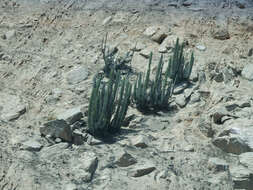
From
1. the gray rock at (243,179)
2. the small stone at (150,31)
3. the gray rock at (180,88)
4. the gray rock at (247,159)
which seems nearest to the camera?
the gray rock at (243,179)

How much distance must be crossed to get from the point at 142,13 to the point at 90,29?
1.22m

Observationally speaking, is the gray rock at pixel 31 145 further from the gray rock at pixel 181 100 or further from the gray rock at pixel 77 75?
the gray rock at pixel 181 100

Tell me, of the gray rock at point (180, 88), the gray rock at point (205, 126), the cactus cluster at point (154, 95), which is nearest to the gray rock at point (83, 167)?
the gray rock at point (205, 126)

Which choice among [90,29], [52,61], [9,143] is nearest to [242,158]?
[9,143]

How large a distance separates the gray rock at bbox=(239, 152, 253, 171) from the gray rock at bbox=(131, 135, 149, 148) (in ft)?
3.86

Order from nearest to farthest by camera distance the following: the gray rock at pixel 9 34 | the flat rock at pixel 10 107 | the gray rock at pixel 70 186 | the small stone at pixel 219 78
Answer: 1. the gray rock at pixel 70 186
2. the flat rock at pixel 10 107
3. the small stone at pixel 219 78
4. the gray rock at pixel 9 34

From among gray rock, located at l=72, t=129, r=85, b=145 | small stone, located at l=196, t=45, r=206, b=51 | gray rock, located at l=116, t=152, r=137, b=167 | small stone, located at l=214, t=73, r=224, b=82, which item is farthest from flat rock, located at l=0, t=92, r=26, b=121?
small stone, located at l=196, t=45, r=206, b=51

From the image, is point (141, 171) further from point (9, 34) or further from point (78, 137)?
point (9, 34)

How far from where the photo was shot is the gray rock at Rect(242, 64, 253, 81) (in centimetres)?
741

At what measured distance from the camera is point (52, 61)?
8.33m

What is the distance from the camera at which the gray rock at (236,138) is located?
521 centimetres

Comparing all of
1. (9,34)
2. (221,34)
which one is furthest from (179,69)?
(9,34)

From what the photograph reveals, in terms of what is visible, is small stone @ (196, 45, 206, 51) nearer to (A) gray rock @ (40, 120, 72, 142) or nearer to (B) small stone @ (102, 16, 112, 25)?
(B) small stone @ (102, 16, 112, 25)

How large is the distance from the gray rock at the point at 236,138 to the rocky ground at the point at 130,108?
0.01 metres
